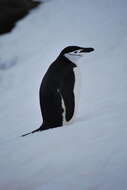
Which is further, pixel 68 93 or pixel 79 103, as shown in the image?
pixel 79 103

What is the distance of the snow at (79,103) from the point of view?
3.58 ft

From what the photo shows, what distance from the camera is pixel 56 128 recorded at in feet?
4.44

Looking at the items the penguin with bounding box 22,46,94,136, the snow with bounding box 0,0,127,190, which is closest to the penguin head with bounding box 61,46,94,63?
the penguin with bounding box 22,46,94,136

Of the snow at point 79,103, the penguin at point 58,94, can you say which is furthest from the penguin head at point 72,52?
the snow at point 79,103

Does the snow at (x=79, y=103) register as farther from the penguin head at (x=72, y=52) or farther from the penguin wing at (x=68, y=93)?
the penguin head at (x=72, y=52)

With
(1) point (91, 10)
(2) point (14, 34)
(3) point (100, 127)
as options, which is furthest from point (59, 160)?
(2) point (14, 34)

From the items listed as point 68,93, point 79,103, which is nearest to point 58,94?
point 68,93

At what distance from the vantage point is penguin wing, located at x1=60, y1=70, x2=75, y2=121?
1.37 metres

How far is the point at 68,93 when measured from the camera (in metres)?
1.38

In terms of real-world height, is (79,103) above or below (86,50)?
below

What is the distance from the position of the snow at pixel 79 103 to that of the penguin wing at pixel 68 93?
30 mm

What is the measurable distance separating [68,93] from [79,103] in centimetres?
13

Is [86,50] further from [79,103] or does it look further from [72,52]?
[79,103]

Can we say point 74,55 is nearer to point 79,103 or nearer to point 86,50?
point 86,50
